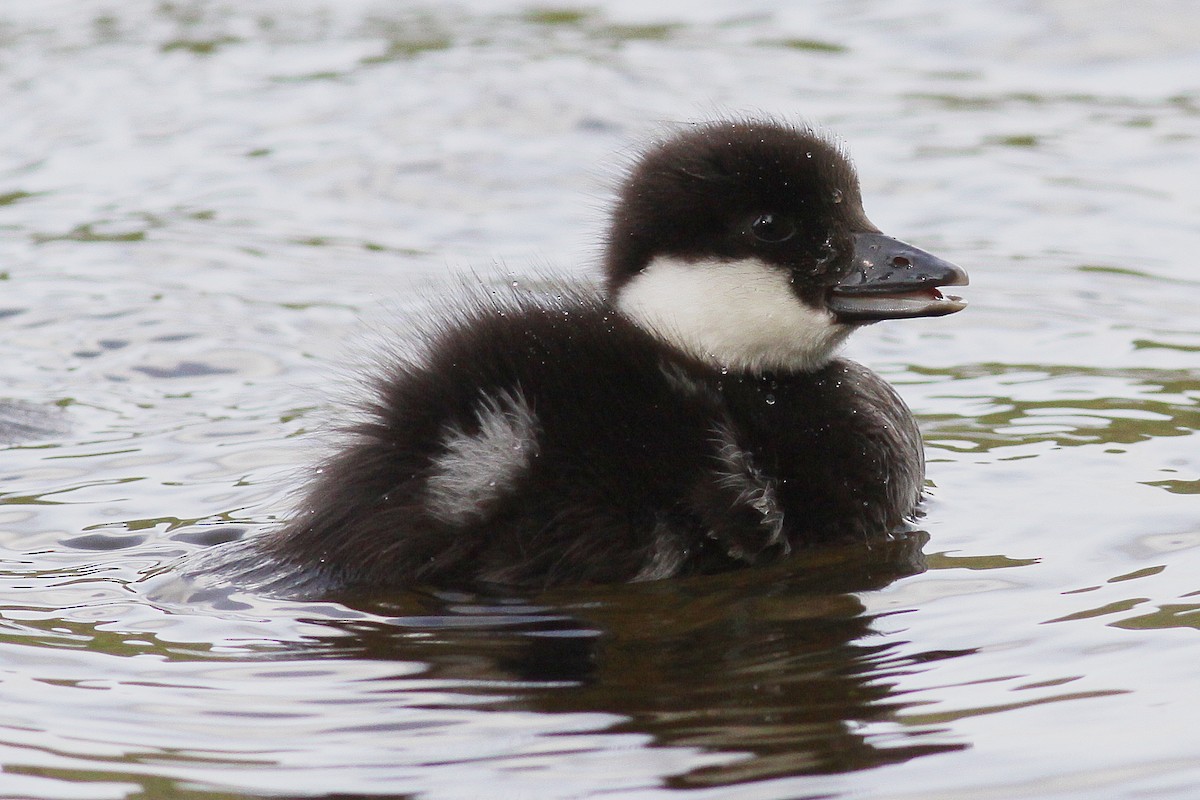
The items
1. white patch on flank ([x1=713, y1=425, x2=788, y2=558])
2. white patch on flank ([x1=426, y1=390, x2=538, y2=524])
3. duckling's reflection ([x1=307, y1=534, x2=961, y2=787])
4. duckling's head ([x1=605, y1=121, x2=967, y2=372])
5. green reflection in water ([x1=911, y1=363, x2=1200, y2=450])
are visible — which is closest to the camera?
duckling's reflection ([x1=307, y1=534, x2=961, y2=787])

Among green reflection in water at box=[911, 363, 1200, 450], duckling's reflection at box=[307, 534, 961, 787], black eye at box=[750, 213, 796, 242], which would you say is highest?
black eye at box=[750, 213, 796, 242]

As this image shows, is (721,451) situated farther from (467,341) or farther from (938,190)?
(938,190)

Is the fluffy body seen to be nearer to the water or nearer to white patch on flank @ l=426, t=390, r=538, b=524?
white patch on flank @ l=426, t=390, r=538, b=524

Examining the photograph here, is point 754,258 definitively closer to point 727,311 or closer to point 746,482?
point 727,311

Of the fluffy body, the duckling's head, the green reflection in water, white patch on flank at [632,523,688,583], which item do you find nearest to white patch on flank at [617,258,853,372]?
the duckling's head

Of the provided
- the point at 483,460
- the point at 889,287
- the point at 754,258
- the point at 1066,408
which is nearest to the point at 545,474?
the point at 483,460

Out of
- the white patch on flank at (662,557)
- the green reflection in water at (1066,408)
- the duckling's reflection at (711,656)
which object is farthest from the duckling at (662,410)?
the green reflection in water at (1066,408)

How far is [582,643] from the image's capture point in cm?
378

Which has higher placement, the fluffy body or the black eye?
the black eye

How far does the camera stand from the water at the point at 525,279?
3.28 metres

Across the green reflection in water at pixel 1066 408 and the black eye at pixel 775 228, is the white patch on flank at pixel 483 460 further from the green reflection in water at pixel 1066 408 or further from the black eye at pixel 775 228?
the green reflection in water at pixel 1066 408

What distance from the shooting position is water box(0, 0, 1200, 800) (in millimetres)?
3279

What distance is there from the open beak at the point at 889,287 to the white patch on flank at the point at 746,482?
58 centimetres

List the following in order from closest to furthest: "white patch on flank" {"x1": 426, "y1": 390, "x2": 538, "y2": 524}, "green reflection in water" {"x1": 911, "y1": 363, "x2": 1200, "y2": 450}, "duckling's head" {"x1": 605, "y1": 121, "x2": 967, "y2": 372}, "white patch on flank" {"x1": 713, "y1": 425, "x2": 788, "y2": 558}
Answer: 1. "white patch on flank" {"x1": 426, "y1": 390, "x2": 538, "y2": 524}
2. "white patch on flank" {"x1": 713, "y1": 425, "x2": 788, "y2": 558}
3. "duckling's head" {"x1": 605, "y1": 121, "x2": 967, "y2": 372}
4. "green reflection in water" {"x1": 911, "y1": 363, "x2": 1200, "y2": 450}
